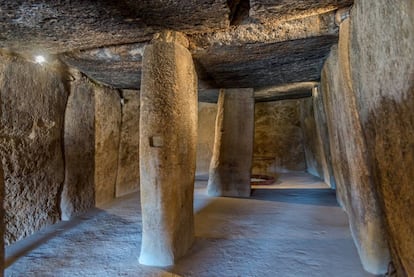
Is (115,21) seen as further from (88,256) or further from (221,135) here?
(221,135)

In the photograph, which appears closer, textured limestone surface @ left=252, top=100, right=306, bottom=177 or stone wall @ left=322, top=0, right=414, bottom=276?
stone wall @ left=322, top=0, right=414, bottom=276

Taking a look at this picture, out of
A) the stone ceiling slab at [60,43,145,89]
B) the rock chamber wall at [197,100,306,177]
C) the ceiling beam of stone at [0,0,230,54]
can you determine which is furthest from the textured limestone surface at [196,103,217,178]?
the ceiling beam of stone at [0,0,230,54]

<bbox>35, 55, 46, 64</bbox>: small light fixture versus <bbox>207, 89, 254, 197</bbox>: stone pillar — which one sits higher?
<bbox>35, 55, 46, 64</bbox>: small light fixture

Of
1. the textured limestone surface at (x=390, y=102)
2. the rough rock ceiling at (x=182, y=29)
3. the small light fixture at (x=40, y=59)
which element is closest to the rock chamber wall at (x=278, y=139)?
the rough rock ceiling at (x=182, y=29)

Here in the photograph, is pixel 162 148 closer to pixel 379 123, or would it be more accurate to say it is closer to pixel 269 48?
pixel 269 48

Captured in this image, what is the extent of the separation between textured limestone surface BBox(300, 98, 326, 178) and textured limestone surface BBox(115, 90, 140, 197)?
4517mm

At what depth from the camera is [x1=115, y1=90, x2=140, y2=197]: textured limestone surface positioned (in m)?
5.50

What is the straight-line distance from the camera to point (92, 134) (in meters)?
4.56

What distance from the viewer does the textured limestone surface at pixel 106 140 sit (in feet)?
Answer: 15.5

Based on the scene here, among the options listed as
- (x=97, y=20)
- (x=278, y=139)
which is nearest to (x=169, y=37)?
(x=97, y=20)

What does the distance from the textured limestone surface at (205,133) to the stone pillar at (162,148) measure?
20.8 feet

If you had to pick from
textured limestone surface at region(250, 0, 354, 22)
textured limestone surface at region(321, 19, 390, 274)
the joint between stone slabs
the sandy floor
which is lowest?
the sandy floor

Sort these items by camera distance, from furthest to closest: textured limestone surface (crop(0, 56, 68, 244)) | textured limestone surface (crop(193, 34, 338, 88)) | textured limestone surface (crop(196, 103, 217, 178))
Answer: textured limestone surface (crop(196, 103, 217, 178)) < textured limestone surface (crop(0, 56, 68, 244)) < textured limestone surface (crop(193, 34, 338, 88))

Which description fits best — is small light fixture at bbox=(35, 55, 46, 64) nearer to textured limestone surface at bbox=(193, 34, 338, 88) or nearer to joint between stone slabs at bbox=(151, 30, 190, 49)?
joint between stone slabs at bbox=(151, 30, 190, 49)
